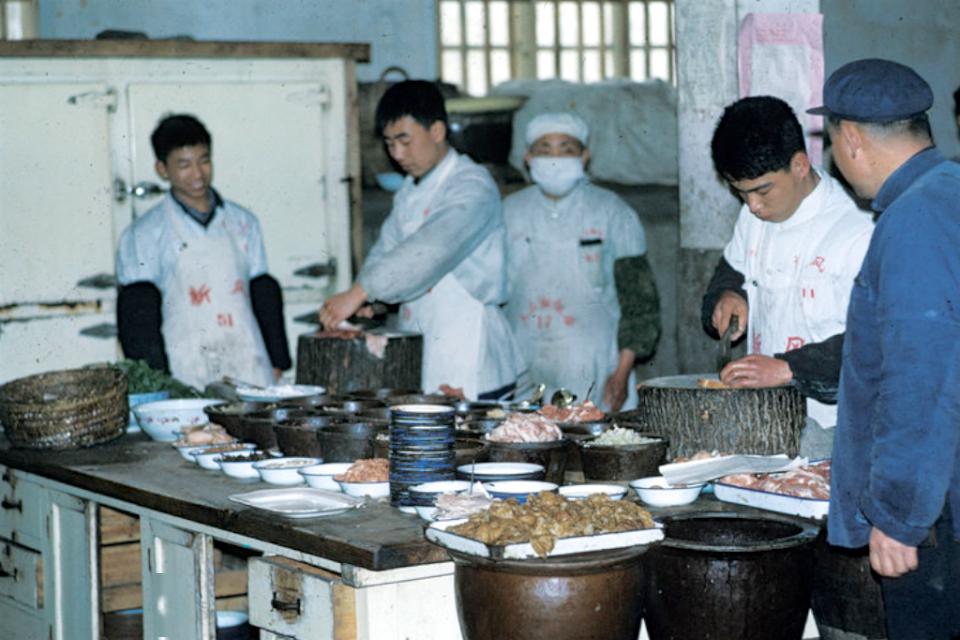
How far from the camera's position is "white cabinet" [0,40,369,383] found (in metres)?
7.50

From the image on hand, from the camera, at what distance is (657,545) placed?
3.15 metres

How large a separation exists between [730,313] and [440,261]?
1.42 metres

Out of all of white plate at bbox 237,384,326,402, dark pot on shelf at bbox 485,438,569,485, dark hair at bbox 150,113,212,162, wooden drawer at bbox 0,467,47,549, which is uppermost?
dark hair at bbox 150,113,212,162

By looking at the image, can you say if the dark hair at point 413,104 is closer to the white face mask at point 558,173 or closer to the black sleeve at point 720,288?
the white face mask at point 558,173

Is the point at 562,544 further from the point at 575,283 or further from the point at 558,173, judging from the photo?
the point at 558,173

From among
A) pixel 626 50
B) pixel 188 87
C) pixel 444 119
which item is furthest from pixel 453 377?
pixel 626 50

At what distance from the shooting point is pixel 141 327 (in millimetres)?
6270

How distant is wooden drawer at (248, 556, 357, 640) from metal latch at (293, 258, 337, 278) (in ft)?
15.0

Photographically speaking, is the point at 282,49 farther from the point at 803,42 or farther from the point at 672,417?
Result: the point at 672,417

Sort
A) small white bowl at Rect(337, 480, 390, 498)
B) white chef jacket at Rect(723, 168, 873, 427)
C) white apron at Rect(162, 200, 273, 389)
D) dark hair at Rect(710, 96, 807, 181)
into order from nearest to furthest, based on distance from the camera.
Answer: small white bowl at Rect(337, 480, 390, 498) < dark hair at Rect(710, 96, 807, 181) < white chef jacket at Rect(723, 168, 873, 427) < white apron at Rect(162, 200, 273, 389)

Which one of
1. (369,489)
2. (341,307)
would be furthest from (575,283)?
(369,489)

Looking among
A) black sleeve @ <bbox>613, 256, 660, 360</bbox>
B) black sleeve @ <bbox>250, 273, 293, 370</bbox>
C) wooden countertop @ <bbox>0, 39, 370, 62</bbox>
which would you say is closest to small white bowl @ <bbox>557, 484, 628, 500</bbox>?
black sleeve @ <bbox>613, 256, 660, 360</bbox>

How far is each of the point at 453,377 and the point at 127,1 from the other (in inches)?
187

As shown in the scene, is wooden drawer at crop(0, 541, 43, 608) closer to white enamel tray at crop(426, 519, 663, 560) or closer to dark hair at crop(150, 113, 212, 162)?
dark hair at crop(150, 113, 212, 162)
